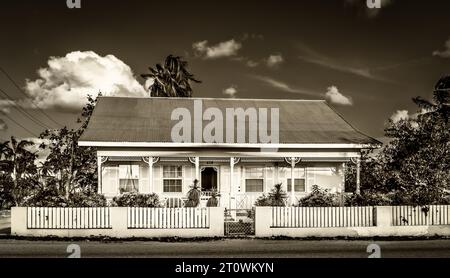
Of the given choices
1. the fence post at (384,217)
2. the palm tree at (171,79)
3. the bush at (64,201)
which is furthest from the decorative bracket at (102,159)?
the palm tree at (171,79)

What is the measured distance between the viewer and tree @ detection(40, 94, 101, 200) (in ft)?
81.1

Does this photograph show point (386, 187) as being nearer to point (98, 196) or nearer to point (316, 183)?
point (316, 183)

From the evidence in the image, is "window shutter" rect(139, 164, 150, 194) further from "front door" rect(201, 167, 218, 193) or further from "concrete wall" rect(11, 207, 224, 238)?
"concrete wall" rect(11, 207, 224, 238)

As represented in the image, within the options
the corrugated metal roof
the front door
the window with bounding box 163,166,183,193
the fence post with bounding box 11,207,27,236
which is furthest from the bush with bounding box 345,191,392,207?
the fence post with bounding box 11,207,27,236

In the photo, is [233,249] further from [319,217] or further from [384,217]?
[384,217]

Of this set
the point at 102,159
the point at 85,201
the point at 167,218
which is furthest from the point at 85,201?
the point at 102,159

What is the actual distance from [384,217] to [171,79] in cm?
3203

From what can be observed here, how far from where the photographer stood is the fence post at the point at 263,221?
1585 centimetres

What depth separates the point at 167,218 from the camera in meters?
15.8

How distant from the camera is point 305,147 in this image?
2102 centimetres

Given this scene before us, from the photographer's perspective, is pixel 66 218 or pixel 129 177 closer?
pixel 66 218

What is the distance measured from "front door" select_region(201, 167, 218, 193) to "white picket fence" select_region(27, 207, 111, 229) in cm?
750

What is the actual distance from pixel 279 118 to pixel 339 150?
12.5ft
